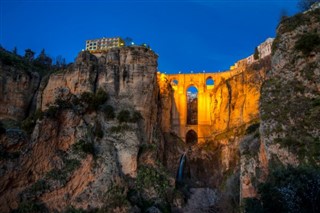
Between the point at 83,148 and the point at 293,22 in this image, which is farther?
the point at 83,148

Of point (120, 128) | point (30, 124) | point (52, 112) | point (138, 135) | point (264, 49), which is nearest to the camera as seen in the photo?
point (30, 124)

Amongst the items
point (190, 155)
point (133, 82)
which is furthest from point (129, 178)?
point (190, 155)

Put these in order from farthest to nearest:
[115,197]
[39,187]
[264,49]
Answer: [264,49]
[115,197]
[39,187]

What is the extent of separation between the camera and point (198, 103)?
Result: 74.9 meters

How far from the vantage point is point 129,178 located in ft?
156

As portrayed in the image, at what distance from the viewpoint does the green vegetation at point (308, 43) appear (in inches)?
1362

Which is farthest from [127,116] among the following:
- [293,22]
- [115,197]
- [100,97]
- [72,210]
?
[293,22]

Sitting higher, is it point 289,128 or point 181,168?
point 289,128

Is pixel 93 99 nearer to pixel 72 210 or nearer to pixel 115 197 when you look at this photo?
pixel 115 197

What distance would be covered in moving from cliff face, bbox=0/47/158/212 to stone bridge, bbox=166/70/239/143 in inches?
664

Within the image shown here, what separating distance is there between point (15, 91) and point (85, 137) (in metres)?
14.8

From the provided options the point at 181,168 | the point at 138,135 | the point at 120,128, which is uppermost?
the point at 120,128

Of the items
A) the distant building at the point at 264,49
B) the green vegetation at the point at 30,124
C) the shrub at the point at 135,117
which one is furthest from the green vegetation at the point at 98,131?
the distant building at the point at 264,49

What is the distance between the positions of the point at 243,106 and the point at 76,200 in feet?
108
